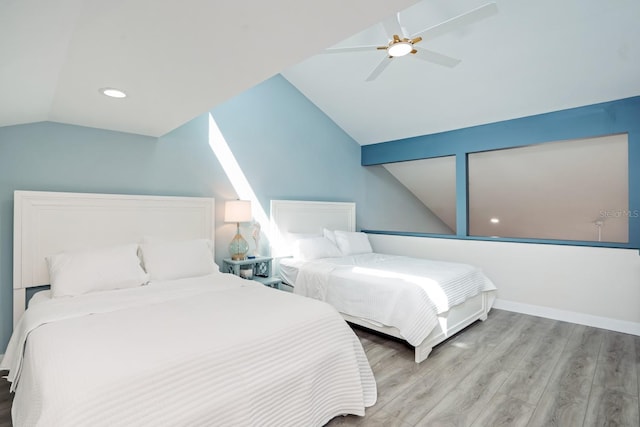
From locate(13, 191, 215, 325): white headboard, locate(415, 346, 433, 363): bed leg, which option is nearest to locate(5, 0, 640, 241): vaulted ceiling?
locate(13, 191, 215, 325): white headboard

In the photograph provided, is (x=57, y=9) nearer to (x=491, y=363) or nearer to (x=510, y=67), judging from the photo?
(x=491, y=363)

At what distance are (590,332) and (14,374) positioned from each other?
4672mm

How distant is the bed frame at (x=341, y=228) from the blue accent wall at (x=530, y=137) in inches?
43.3

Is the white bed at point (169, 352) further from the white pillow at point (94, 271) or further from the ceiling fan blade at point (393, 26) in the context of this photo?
the ceiling fan blade at point (393, 26)

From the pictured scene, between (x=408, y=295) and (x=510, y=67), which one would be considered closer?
(x=408, y=295)

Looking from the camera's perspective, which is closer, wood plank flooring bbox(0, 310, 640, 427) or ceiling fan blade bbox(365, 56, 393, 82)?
wood plank flooring bbox(0, 310, 640, 427)

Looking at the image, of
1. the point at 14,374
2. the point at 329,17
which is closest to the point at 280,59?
the point at 329,17

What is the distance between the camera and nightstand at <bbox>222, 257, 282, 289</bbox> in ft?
11.6

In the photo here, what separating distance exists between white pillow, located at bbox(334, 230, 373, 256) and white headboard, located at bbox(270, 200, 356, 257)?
0.36 meters

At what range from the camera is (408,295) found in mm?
2686

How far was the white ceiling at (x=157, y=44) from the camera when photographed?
113cm

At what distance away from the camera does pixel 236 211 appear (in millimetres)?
3539

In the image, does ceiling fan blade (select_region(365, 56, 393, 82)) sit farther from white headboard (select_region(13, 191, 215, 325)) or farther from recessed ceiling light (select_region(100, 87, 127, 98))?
white headboard (select_region(13, 191, 215, 325))

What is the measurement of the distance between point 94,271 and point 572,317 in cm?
464
